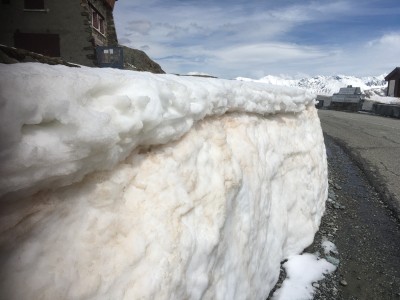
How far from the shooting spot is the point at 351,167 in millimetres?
8086

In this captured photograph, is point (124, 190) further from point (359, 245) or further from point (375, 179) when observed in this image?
point (375, 179)

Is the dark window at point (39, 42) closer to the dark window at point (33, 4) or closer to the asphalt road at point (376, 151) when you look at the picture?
the dark window at point (33, 4)

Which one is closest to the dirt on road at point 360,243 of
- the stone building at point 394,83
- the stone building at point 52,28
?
the stone building at point 52,28

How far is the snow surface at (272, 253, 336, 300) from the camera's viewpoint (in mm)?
3307

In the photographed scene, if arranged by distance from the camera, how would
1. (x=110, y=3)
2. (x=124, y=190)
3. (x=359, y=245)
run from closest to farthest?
(x=124, y=190) < (x=359, y=245) < (x=110, y=3)

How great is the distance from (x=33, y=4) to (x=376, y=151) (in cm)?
1873

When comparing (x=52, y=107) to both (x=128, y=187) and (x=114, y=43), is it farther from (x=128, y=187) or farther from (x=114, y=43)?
(x=114, y=43)

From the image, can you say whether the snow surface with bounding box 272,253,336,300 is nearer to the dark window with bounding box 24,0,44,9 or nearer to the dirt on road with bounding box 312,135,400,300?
the dirt on road with bounding box 312,135,400,300

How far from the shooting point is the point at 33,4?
1825 cm

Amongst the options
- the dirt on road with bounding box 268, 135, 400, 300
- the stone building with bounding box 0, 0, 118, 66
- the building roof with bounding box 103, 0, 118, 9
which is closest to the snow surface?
the dirt on road with bounding box 268, 135, 400, 300

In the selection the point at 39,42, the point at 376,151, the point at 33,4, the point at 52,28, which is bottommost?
the point at 376,151

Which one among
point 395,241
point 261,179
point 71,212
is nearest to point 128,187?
point 71,212

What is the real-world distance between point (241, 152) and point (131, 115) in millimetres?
1438

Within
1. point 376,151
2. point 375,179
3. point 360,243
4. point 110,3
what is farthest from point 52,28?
point 360,243
